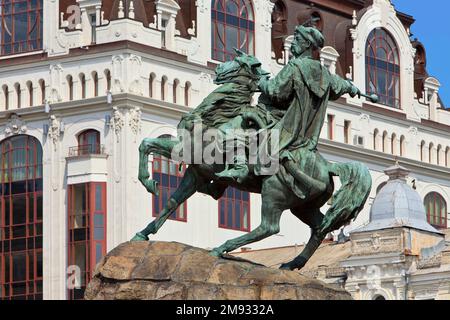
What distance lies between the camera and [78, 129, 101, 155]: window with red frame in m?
88.7

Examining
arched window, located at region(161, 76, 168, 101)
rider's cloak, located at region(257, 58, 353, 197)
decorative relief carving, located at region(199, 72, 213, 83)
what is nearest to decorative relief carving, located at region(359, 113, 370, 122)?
decorative relief carving, located at region(199, 72, 213, 83)

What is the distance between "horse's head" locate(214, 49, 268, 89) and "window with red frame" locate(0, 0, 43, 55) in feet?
214

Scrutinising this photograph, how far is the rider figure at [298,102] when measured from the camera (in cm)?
2531

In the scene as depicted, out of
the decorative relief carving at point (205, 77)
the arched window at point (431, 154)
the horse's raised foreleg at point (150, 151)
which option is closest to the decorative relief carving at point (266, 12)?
the decorative relief carving at point (205, 77)

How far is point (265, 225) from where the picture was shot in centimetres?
2552

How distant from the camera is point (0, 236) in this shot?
90.2 meters

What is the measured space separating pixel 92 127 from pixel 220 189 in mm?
62991

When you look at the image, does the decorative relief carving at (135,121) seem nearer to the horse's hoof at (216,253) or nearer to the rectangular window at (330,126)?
the rectangular window at (330,126)

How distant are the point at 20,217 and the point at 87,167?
433 cm

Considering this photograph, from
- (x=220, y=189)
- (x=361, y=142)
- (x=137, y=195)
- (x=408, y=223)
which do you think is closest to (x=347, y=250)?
(x=408, y=223)

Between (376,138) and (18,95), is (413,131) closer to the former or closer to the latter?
(376,138)

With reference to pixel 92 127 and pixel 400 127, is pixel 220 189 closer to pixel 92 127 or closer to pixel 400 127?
pixel 92 127

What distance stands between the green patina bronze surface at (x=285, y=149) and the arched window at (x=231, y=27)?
2630 inches

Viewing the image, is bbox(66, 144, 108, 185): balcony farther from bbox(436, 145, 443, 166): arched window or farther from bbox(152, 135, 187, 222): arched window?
bbox(436, 145, 443, 166): arched window
